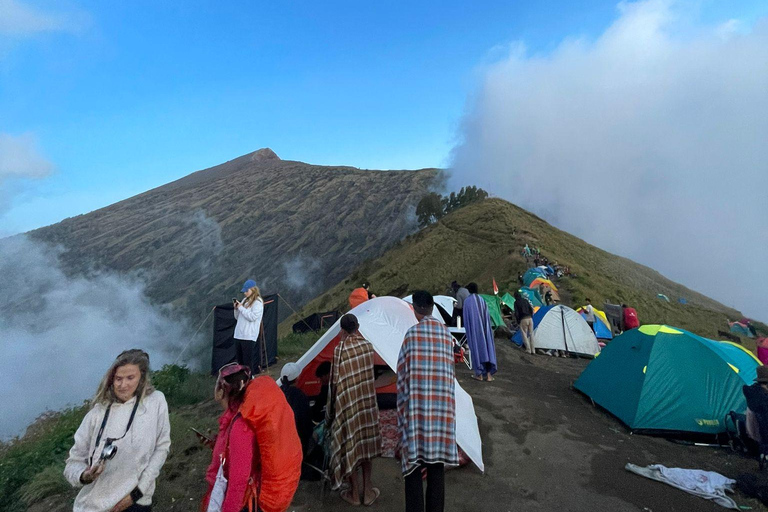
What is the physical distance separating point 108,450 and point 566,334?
11.8m

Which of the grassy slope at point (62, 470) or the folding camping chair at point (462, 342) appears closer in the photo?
the grassy slope at point (62, 470)

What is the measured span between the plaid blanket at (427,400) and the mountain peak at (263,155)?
352 feet

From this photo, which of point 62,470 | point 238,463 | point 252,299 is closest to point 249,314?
point 252,299

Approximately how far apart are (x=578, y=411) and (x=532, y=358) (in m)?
4.09

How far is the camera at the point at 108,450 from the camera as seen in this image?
199cm

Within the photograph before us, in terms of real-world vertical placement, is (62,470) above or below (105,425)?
below

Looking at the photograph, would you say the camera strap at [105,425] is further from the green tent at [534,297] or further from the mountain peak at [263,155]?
the mountain peak at [263,155]

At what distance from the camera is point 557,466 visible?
4539mm

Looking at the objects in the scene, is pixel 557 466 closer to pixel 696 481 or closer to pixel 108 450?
pixel 696 481

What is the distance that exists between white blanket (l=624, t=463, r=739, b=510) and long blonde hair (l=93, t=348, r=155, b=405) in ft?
17.5

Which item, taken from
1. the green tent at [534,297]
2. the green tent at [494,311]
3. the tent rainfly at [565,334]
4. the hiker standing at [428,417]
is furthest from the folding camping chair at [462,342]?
the green tent at [534,297]

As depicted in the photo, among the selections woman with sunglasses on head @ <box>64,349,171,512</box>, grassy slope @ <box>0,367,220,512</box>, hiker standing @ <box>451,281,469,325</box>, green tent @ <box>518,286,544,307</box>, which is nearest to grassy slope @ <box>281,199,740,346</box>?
green tent @ <box>518,286,544,307</box>

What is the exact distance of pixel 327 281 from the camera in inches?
1996

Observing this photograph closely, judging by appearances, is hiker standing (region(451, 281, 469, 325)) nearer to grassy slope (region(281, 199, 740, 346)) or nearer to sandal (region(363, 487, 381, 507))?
sandal (region(363, 487, 381, 507))
